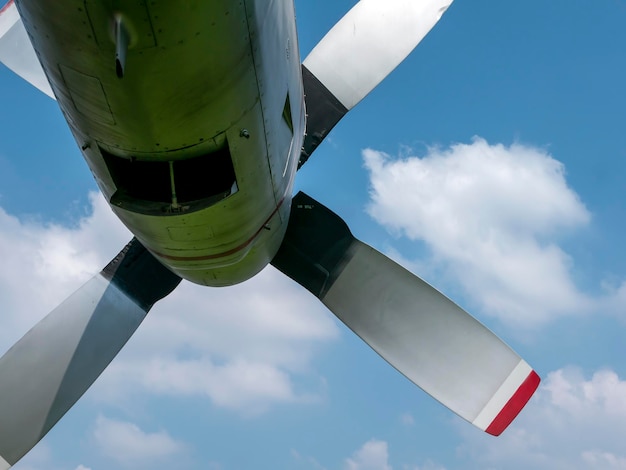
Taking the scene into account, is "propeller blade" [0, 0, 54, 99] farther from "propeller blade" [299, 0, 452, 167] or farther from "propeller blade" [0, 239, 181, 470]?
"propeller blade" [299, 0, 452, 167]

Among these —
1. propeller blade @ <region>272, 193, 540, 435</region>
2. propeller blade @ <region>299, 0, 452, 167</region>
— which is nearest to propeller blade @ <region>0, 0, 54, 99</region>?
propeller blade @ <region>299, 0, 452, 167</region>

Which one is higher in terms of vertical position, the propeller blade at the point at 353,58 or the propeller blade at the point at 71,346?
the propeller blade at the point at 353,58

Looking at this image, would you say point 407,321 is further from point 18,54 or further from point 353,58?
point 18,54

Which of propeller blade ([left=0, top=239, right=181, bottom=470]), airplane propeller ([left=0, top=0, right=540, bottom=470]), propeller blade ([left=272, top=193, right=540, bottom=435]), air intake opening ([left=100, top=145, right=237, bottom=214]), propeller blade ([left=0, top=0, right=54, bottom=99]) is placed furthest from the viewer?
propeller blade ([left=0, top=0, right=54, bottom=99])

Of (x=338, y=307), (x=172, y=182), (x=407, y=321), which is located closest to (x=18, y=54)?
(x=172, y=182)

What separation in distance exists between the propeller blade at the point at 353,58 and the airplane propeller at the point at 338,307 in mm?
15

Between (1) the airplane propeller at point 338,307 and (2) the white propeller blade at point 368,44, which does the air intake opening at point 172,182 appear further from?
(2) the white propeller blade at point 368,44

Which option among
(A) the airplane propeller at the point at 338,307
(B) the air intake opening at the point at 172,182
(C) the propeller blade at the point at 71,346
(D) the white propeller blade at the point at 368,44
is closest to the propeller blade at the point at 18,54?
(A) the airplane propeller at the point at 338,307

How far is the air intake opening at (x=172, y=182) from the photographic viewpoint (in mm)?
5484

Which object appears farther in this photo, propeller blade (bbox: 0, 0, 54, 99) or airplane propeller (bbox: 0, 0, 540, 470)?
propeller blade (bbox: 0, 0, 54, 99)

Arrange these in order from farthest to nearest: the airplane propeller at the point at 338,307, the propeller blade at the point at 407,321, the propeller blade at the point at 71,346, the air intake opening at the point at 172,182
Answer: the propeller blade at the point at 407,321, the airplane propeller at the point at 338,307, the propeller blade at the point at 71,346, the air intake opening at the point at 172,182

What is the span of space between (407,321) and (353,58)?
4088mm

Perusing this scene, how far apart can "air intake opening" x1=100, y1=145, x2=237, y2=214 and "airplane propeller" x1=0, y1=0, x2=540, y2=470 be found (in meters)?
3.43

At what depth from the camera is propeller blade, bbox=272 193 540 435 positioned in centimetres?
883
